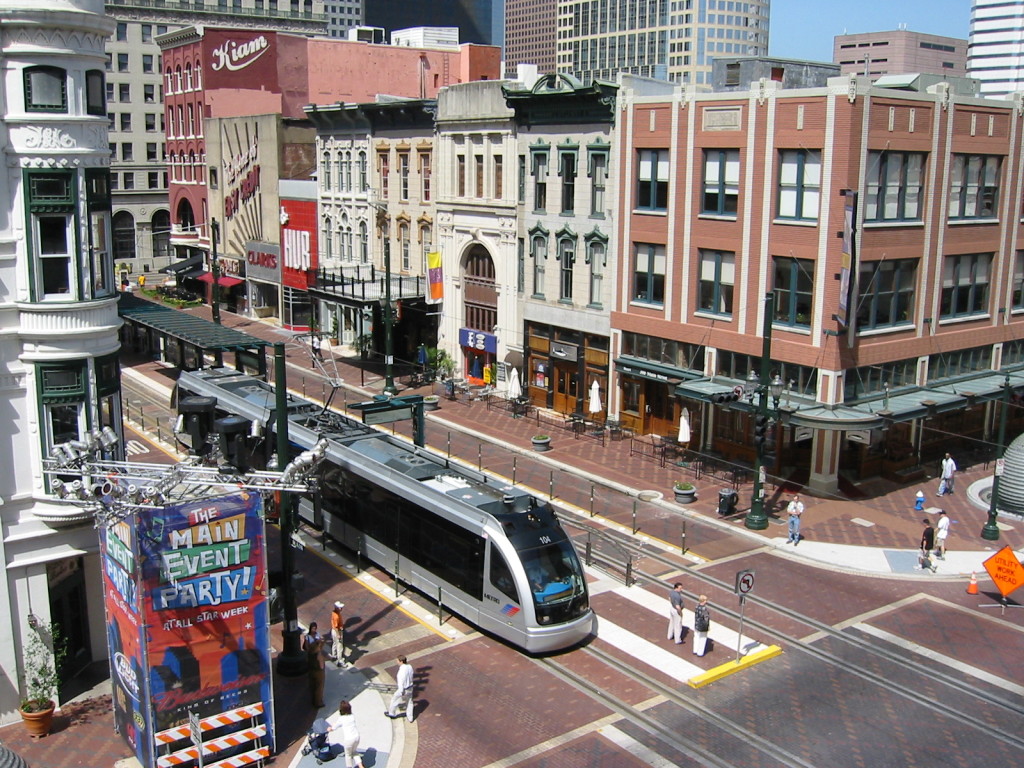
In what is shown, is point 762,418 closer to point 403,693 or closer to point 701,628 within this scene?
point 701,628

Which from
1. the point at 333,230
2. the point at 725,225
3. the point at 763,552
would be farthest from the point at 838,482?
the point at 333,230

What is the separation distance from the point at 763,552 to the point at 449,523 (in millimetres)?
10742

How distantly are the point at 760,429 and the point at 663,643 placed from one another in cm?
953

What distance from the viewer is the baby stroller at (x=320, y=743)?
60.2ft

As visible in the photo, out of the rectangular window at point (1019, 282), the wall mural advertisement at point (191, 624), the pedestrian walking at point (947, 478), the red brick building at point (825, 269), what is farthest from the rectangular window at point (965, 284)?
the wall mural advertisement at point (191, 624)

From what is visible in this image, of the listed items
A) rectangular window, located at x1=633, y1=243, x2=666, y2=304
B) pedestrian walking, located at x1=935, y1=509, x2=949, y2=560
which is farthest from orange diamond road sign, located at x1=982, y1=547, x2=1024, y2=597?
rectangular window, located at x1=633, y1=243, x2=666, y2=304

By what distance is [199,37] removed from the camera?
76.6 meters

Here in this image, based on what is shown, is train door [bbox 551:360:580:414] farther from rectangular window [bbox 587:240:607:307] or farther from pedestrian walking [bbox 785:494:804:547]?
pedestrian walking [bbox 785:494:804:547]

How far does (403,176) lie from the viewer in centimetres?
5506

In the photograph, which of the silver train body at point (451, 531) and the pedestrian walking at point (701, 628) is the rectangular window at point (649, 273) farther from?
the pedestrian walking at point (701, 628)

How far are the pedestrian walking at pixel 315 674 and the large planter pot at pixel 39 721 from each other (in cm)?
470

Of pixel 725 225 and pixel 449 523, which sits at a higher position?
pixel 725 225

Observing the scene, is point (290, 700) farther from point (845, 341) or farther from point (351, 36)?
point (351, 36)

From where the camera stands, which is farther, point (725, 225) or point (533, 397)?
point (533, 397)
